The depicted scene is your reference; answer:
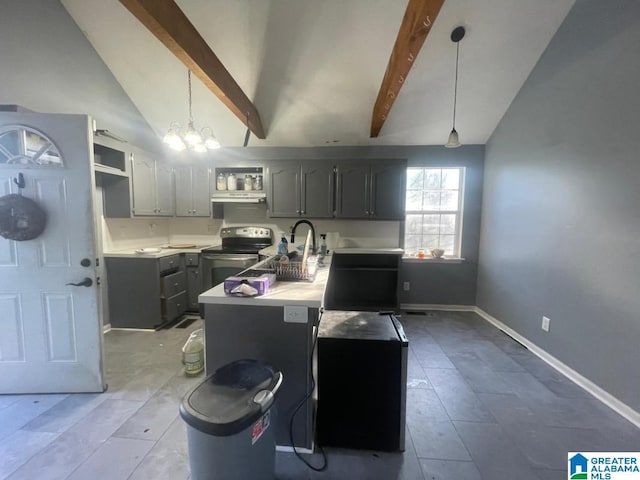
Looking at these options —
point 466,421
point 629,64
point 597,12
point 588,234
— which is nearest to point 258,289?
point 466,421

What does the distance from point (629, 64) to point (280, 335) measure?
3005 mm

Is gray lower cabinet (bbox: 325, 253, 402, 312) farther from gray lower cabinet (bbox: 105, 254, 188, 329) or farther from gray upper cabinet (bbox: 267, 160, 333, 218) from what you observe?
gray lower cabinet (bbox: 105, 254, 188, 329)

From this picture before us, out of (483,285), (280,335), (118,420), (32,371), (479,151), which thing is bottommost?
(118,420)

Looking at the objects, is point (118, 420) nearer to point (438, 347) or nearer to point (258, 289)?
point (258, 289)

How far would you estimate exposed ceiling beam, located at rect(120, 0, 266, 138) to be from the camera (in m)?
1.66

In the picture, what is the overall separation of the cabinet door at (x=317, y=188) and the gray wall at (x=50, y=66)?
96.5 inches

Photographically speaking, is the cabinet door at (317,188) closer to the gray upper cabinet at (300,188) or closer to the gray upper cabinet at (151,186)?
the gray upper cabinet at (300,188)

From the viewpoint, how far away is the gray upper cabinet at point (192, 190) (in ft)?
13.0

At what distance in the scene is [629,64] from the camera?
1861 millimetres

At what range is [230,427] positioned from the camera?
3.43ft

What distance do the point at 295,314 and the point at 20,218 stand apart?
6.83 feet

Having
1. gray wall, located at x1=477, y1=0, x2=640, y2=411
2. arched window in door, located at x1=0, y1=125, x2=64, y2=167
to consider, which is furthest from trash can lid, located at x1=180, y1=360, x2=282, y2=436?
gray wall, located at x1=477, y1=0, x2=640, y2=411

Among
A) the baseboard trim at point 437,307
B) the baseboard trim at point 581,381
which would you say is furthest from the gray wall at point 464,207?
the baseboard trim at point 581,381

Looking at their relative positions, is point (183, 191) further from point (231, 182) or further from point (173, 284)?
point (173, 284)
